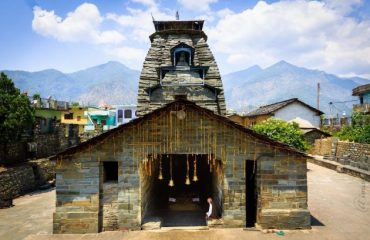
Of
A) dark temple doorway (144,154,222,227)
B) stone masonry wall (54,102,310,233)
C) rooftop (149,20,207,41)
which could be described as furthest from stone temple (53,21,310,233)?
rooftop (149,20,207,41)

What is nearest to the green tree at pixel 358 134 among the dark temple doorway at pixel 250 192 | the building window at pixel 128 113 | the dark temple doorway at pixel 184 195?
the dark temple doorway at pixel 184 195

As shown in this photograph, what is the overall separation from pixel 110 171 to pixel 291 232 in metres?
9.71

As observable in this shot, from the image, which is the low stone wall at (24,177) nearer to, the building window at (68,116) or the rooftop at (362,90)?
the building window at (68,116)

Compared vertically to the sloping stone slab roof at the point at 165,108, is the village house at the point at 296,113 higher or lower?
higher

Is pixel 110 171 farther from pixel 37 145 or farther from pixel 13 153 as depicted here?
pixel 37 145

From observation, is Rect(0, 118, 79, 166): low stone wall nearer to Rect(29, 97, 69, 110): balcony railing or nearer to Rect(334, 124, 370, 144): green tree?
Rect(29, 97, 69, 110): balcony railing

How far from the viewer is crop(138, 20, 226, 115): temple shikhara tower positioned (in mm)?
27156

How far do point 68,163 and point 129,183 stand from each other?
3.20 m

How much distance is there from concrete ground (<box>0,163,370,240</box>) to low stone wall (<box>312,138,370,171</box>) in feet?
13.2

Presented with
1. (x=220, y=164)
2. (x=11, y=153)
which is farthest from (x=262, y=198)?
(x=11, y=153)

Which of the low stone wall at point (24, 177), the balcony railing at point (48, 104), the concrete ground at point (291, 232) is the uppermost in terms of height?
the balcony railing at point (48, 104)

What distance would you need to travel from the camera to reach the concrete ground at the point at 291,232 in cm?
1353

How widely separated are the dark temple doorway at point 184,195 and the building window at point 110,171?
8.14 feet

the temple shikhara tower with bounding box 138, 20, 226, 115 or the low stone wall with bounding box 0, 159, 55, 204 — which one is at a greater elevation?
the temple shikhara tower with bounding box 138, 20, 226, 115
